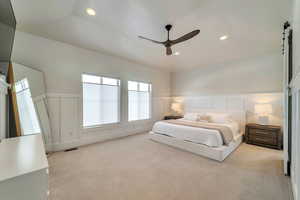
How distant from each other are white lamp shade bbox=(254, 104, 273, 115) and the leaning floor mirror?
571 cm

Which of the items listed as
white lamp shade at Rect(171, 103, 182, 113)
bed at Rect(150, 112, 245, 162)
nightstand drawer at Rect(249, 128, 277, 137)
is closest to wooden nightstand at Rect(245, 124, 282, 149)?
nightstand drawer at Rect(249, 128, 277, 137)

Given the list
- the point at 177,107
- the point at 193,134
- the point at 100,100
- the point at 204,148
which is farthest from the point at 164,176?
the point at 177,107

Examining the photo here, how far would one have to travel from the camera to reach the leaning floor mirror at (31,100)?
93.0 inches

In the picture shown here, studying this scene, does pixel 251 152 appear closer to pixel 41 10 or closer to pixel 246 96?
pixel 246 96

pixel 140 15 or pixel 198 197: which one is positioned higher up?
pixel 140 15

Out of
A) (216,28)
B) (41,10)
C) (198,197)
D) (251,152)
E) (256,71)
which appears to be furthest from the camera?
(256,71)

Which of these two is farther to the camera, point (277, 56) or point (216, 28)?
point (277, 56)

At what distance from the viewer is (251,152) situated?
3096 millimetres

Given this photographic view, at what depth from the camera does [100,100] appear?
13.3 ft

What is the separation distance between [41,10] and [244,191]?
4403 millimetres

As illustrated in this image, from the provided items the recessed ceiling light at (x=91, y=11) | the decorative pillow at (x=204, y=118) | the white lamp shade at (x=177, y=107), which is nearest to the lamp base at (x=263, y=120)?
the decorative pillow at (x=204, y=118)

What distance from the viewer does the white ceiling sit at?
2.03m

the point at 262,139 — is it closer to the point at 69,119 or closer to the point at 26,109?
the point at 69,119

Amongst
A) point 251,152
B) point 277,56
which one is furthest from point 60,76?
point 277,56
